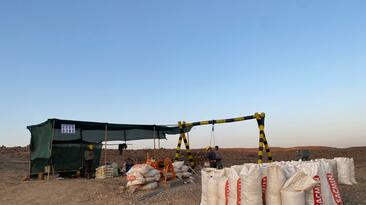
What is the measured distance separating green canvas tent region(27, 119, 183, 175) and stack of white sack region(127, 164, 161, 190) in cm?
483

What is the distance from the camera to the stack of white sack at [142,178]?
373 inches

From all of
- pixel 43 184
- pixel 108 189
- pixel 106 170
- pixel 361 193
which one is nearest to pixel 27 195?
pixel 43 184

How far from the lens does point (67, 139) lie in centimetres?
1443

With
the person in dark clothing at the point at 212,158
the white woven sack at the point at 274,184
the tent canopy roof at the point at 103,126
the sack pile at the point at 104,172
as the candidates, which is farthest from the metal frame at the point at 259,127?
the white woven sack at the point at 274,184

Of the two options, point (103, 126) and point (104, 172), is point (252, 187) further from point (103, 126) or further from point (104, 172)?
point (103, 126)

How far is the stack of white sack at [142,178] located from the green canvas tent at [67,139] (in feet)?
15.8

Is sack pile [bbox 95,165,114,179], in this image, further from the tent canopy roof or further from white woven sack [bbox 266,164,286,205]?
white woven sack [bbox 266,164,286,205]

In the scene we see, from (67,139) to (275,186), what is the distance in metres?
11.0

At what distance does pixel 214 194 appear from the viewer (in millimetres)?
6164

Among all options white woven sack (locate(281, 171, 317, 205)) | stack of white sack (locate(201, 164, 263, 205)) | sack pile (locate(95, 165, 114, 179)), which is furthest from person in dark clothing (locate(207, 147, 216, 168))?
white woven sack (locate(281, 171, 317, 205))

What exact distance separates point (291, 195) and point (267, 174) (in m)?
0.61

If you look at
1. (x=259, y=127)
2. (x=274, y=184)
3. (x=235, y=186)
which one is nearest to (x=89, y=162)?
(x=259, y=127)

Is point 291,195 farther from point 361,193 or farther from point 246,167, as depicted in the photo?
point 361,193

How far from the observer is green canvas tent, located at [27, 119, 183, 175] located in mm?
13500
